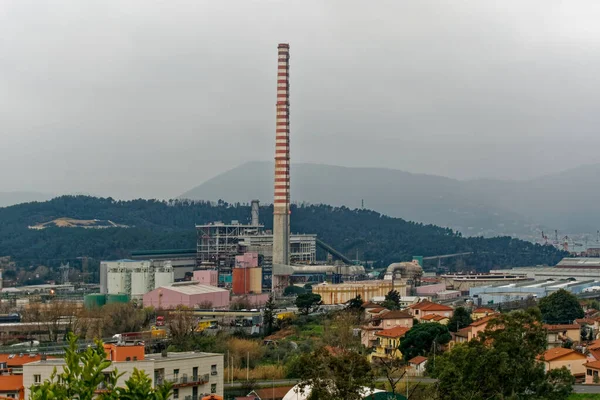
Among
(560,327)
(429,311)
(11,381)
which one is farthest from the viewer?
(429,311)

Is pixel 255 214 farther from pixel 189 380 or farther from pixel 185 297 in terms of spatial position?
pixel 189 380

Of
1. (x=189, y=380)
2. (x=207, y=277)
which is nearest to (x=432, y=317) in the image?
(x=189, y=380)

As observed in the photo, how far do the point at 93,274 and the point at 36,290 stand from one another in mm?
12973

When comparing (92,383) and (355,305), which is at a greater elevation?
(92,383)

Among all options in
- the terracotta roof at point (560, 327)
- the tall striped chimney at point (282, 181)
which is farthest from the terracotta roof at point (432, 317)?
the tall striped chimney at point (282, 181)

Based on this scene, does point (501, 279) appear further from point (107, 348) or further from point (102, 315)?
point (107, 348)

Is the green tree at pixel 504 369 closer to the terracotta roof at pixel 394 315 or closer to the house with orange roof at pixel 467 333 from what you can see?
the house with orange roof at pixel 467 333

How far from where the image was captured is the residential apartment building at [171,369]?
2033 cm

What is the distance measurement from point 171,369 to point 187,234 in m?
67.6

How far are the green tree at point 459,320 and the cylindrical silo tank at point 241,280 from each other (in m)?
27.3

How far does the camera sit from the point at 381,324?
121 ft

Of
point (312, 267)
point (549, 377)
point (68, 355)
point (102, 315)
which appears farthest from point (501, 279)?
point (68, 355)

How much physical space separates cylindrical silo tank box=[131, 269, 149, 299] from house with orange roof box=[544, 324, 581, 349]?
31437mm

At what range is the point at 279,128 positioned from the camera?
67.1 metres
